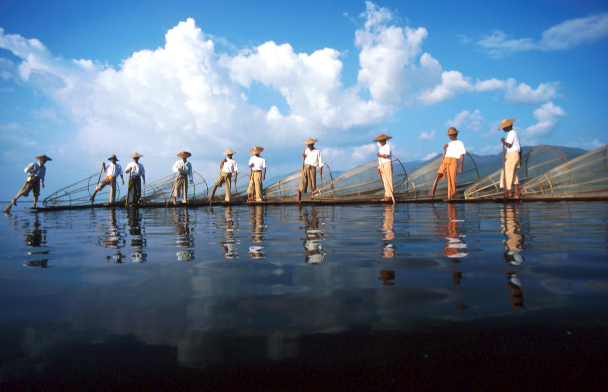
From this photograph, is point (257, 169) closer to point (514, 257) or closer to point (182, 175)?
point (182, 175)

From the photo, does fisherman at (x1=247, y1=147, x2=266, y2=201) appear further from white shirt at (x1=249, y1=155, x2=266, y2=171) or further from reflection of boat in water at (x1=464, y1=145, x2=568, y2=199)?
reflection of boat in water at (x1=464, y1=145, x2=568, y2=199)

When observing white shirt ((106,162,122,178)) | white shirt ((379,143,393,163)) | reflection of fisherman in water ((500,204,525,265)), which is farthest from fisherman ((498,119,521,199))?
white shirt ((106,162,122,178))

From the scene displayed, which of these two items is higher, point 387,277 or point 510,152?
point 510,152

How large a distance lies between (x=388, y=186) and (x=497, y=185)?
4.12m

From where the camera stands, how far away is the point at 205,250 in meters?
2.74

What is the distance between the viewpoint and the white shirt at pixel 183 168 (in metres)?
11.7

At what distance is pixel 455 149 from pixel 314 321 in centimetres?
948

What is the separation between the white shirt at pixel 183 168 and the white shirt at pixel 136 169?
140 cm

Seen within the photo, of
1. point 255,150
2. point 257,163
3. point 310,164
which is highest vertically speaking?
point 255,150

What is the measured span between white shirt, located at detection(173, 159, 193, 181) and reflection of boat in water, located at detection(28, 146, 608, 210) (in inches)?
28.3

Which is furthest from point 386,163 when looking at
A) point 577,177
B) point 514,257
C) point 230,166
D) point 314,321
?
point 314,321

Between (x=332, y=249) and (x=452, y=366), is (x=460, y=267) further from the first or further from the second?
(x=452, y=366)

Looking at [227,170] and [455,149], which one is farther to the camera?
[227,170]

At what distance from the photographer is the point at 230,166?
11.9m
